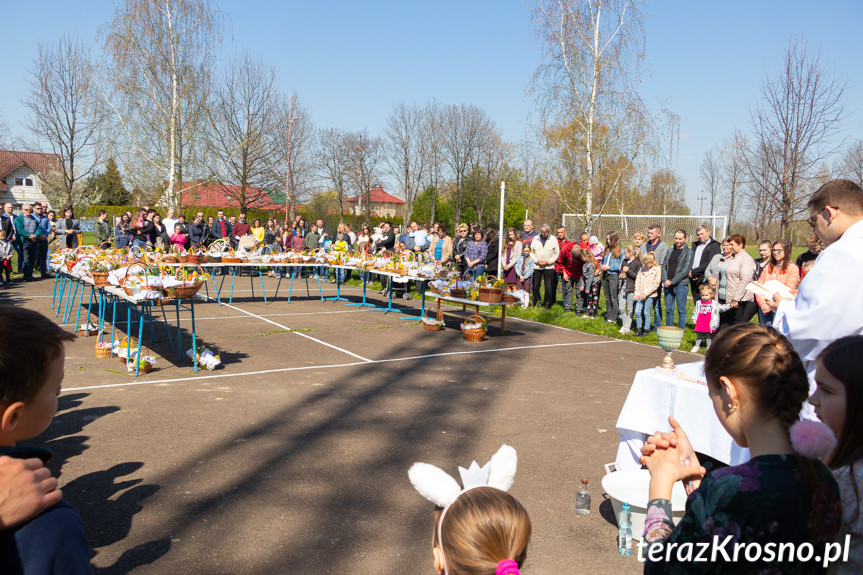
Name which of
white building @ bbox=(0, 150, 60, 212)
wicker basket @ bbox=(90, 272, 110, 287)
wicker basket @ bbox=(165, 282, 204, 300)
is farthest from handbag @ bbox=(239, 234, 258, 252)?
white building @ bbox=(0, 150, 60, 212)

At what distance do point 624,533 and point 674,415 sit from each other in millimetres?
858

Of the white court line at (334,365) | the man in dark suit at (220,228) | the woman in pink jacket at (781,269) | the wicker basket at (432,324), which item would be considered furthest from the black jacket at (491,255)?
the man in dark suit at (220,228)

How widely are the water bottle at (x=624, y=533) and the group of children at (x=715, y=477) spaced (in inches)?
78.7

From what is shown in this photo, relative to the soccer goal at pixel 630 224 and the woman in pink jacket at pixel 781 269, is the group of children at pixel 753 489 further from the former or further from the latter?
the soccer goal at pixel 630 224

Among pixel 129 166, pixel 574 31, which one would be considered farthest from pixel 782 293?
pixel 129 166

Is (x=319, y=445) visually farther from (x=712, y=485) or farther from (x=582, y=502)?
(x=712, y=485)

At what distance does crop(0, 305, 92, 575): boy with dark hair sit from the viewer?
125 centimetres

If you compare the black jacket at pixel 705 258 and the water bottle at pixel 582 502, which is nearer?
the water bottle at pixel 582 502

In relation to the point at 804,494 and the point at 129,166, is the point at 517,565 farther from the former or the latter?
the point at 129,166

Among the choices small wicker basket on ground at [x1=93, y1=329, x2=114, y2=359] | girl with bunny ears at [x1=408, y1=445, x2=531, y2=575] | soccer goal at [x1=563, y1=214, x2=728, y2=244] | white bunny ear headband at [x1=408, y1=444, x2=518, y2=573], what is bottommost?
small wicker basket on ground at [x1=93, y1=329, x2=114, y2=359]

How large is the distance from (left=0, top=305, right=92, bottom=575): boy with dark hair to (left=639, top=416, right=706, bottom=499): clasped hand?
156 cm

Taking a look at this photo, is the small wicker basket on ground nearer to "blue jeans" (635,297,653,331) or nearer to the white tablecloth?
the white tablecloth

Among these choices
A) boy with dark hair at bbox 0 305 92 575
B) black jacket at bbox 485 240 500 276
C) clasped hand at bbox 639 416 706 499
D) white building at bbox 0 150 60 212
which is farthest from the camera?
white building at bbox 0 150 60 212

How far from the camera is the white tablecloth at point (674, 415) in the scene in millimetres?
3754
